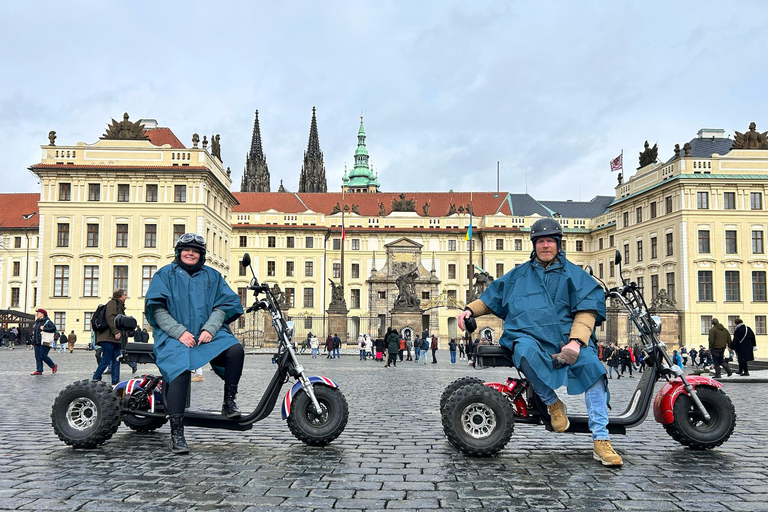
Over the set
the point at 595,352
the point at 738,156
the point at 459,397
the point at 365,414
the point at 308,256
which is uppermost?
the point at 738,156

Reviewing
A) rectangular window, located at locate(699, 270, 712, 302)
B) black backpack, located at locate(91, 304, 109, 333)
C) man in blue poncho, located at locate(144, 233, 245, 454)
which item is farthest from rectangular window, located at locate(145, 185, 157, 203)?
man in blue poncho, located at locate(144, 233, 245, 454)

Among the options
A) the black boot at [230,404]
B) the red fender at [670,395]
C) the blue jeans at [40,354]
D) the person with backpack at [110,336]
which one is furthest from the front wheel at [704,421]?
the blue jeans at [40,354]

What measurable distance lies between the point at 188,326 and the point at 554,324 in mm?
3161

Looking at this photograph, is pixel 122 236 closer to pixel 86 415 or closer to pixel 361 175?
pixel 86 415

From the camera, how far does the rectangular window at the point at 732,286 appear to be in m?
47.7

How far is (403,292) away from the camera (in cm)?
3994

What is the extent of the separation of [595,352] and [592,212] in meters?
75.4

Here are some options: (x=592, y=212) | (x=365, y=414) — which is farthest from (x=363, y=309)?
(x=365, y=414)

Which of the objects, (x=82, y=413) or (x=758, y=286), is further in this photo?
(x=758, y=286)

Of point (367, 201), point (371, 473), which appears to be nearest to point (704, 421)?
point (371, 473)

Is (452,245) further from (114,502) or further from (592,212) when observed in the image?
(114,502)

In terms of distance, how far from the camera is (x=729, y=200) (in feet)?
159

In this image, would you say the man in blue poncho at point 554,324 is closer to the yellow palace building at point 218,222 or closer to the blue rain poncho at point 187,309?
the blue rain poncho at point 187,309

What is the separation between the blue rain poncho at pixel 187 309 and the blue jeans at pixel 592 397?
8.30ft
